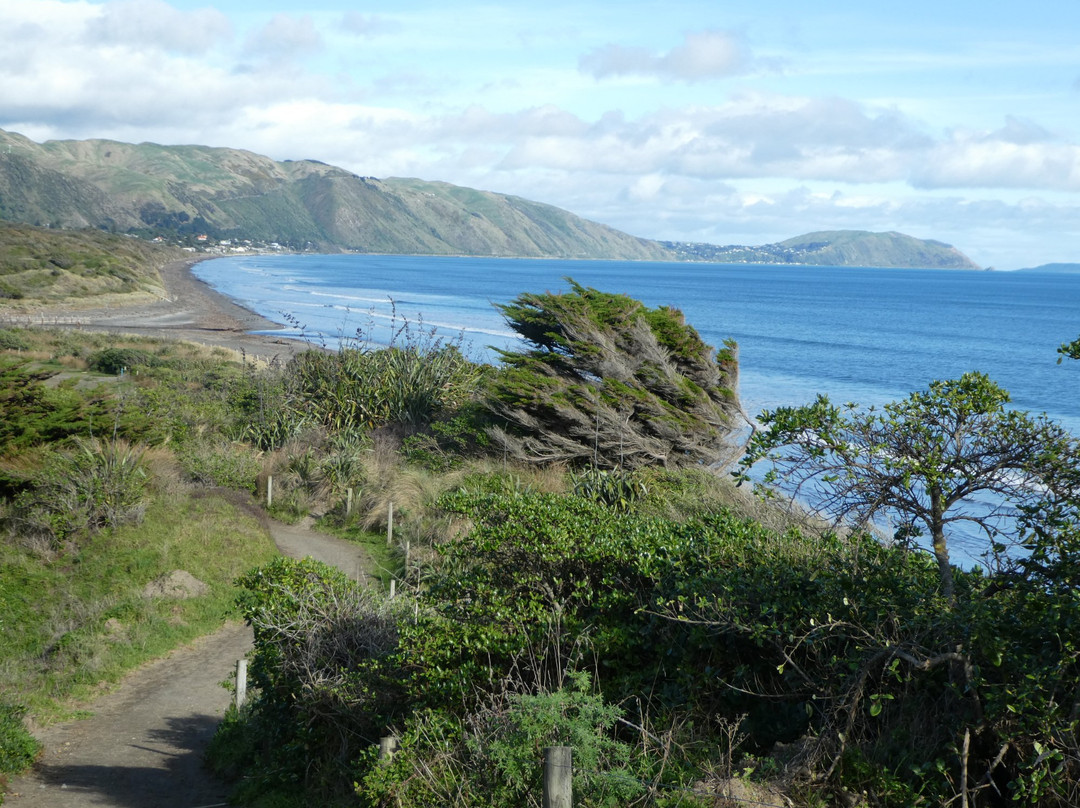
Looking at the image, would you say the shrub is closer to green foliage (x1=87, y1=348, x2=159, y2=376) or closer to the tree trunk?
the tree trunk

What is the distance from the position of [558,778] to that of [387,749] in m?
2.10

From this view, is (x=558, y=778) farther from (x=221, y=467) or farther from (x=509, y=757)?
(x=221, y=467)

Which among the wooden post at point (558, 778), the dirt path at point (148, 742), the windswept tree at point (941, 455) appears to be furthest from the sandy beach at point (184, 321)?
the wooden post at point (558, 778)

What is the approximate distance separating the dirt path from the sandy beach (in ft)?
113

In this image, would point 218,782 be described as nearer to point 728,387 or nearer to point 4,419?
point 4,419

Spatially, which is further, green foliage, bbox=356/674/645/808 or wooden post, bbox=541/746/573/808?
green foliage, bbox=356/674/645/808

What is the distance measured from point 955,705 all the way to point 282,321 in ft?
236

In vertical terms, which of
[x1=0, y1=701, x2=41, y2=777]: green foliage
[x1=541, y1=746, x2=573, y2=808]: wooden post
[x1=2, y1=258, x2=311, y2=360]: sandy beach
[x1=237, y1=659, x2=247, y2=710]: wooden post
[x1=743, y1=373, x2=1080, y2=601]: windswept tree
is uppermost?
[x1=743, y1=373, x2=1080, y2=601]: windswept tree

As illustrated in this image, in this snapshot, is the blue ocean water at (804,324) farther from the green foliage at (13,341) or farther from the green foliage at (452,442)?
the green foliage at (13,341)

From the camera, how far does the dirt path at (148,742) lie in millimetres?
8922

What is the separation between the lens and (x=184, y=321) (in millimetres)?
68125

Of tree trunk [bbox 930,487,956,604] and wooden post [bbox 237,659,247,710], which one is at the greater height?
tree trunk [bbox 930,487,956,604]

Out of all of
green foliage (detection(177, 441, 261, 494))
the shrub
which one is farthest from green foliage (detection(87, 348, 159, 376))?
the shrub

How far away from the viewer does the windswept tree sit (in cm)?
523
